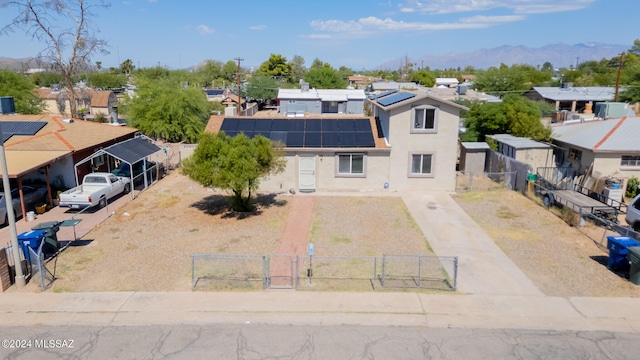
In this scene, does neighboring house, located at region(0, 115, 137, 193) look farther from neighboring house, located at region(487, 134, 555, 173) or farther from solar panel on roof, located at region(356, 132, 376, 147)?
neighboring house, located at region(487, 134, 555, 173)

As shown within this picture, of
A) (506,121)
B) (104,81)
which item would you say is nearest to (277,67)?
(104,81)

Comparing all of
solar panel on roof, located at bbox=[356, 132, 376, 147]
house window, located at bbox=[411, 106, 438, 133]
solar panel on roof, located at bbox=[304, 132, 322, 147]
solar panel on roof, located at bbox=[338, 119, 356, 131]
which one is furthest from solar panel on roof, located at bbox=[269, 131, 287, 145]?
house window, located at bbox=[411, 106, 438, 133]

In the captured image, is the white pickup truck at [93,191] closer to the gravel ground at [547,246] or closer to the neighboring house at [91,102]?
the gravel ground at [547,246]

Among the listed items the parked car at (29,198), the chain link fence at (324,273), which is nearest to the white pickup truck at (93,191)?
the parked car at (29,198)

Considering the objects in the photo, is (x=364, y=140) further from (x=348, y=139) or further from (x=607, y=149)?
(x=607, y=149)

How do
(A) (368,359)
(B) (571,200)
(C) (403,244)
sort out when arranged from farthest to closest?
(B) (571,200)
(C) (403,244)
(A) (368,359)

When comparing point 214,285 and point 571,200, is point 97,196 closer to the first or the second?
point 214,285

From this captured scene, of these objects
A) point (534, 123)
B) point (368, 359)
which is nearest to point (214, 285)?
point (368, 359)
